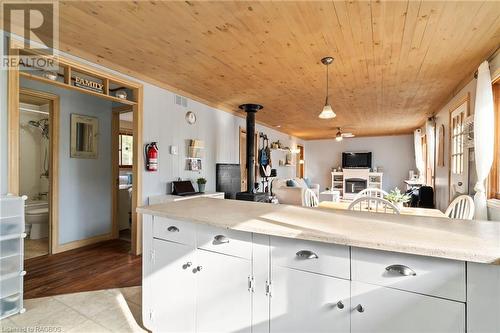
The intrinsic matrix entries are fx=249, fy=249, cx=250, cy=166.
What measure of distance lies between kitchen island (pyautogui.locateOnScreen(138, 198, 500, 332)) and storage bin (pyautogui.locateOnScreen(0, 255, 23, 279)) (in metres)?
1.19

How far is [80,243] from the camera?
3.72 meters

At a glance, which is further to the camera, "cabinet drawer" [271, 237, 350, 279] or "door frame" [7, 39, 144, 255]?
"door frame" [7, 39, 144, 255]

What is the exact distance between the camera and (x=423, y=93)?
4082 mm

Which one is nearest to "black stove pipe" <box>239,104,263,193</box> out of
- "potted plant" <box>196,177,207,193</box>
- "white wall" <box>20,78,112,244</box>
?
"potted plant" <box>196,177,207,193</box>

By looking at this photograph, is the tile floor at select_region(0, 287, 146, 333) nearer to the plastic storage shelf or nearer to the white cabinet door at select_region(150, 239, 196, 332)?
the plastic storage shelf

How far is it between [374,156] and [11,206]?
10.0m

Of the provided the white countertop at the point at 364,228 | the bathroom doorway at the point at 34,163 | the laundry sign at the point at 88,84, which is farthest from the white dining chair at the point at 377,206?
the bathroom doorway at the point at 34,163

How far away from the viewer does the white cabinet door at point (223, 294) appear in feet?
4.57

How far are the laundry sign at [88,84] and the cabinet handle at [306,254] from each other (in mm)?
2899

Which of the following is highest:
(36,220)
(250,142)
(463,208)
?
(250,142)

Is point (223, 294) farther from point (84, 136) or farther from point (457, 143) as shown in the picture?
point (457, 143)

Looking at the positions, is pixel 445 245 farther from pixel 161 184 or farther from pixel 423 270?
pixel 161 184

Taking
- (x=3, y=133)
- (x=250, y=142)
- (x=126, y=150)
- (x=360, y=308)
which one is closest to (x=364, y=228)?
(x=360, y=308)

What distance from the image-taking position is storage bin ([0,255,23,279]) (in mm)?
2010
